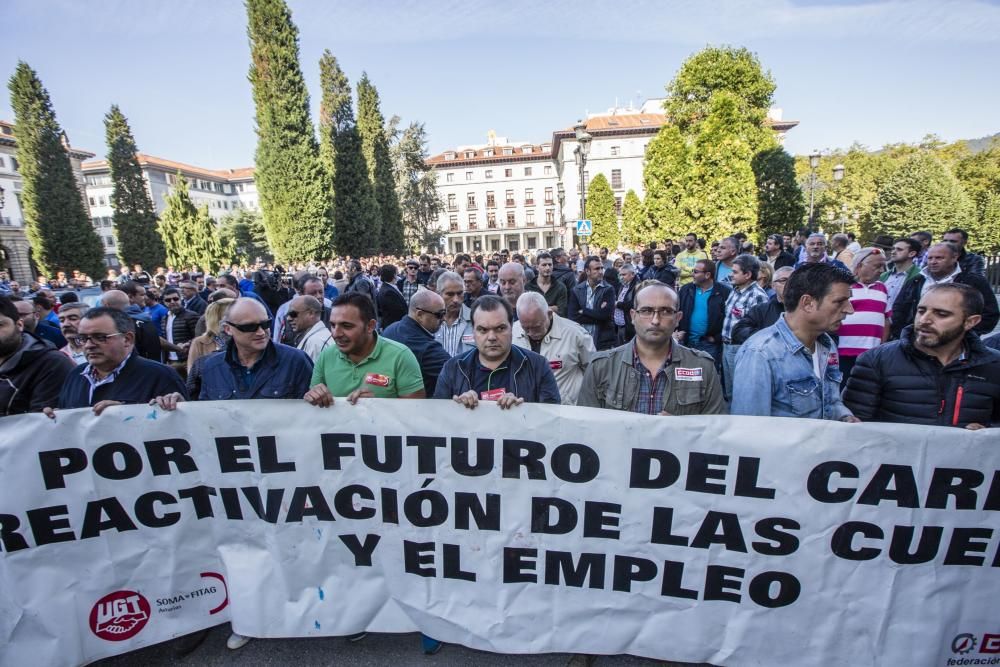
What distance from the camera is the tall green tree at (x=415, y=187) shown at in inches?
1817

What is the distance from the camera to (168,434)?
105 inches

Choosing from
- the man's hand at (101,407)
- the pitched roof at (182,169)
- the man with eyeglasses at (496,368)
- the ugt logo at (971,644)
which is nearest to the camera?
the ugt logo at (971,644)

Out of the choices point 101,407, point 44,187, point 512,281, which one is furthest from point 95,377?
point 44,187

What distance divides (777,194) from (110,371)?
35.2 m

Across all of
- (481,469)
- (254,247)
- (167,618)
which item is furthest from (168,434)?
(254,247)

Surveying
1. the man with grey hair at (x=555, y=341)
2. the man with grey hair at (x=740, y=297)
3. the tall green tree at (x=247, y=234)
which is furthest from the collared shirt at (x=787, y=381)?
the tall green tree at (x=247, y=234)

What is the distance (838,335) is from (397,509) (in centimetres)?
430

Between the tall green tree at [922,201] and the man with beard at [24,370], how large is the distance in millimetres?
36733

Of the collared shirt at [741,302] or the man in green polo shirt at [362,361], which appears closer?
the man in green polo shirt at [362,361]

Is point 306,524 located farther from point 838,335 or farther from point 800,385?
point 838,335

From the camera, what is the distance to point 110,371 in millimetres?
2955

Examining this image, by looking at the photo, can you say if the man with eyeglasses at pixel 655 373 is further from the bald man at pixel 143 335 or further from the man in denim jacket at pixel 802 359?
the bald man at pixel 143 335

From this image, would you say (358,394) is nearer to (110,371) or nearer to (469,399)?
(469,399)

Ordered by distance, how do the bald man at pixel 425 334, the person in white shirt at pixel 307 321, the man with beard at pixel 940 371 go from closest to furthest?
the man with beard at pixel 940 371 < the bald man at pixel 425 334 < the person in white shirt at pixel 307 321
